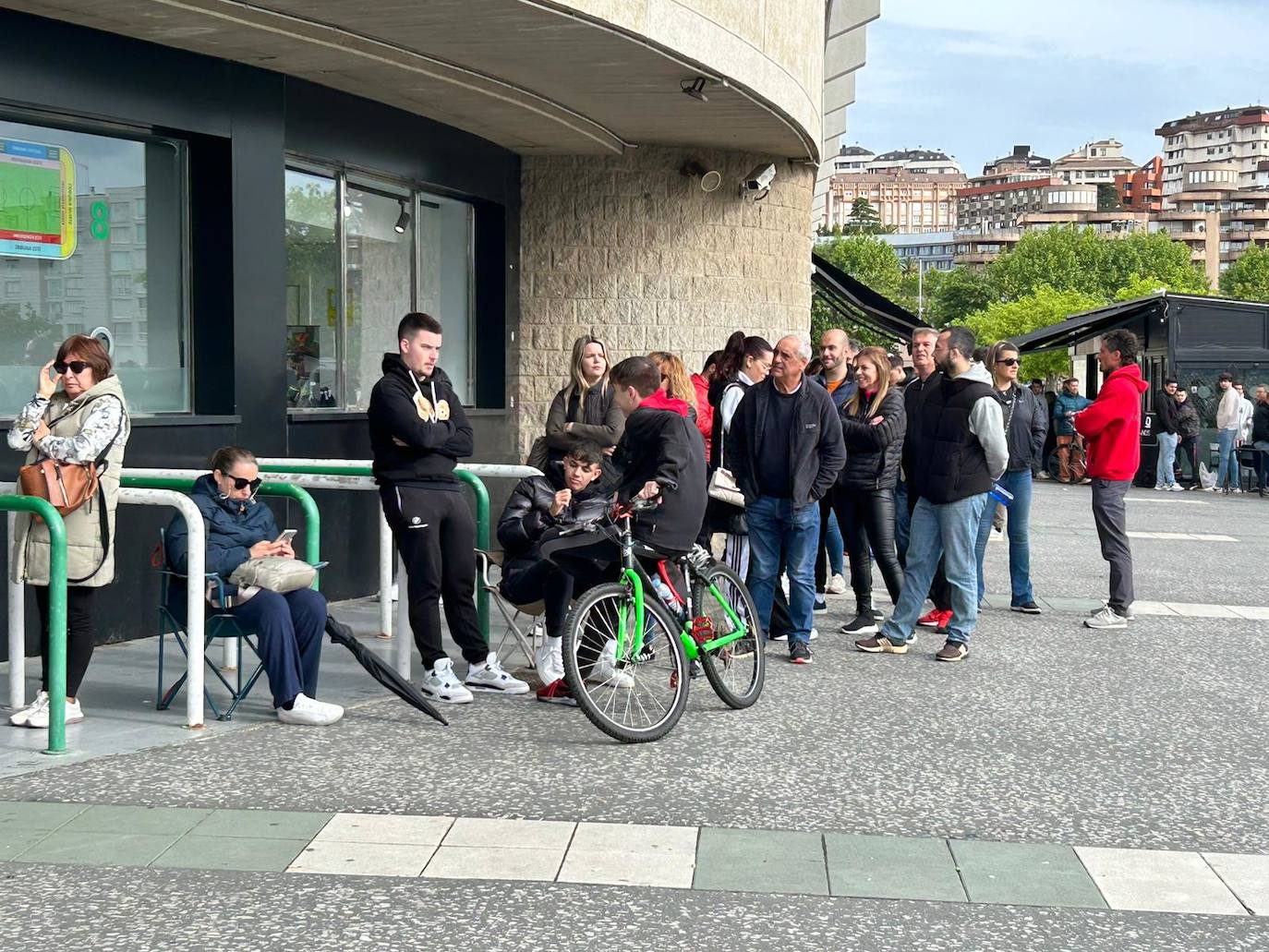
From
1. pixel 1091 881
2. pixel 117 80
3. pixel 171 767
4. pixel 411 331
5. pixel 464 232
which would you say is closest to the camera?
pixel 1091 881

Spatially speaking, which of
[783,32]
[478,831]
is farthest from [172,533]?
[783,32]

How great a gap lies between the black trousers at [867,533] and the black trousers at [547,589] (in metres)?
2.75

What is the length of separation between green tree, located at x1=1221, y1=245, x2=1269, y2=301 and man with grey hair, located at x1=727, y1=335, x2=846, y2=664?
10388 cm

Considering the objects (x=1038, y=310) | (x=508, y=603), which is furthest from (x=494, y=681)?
(x=1038, y=310)

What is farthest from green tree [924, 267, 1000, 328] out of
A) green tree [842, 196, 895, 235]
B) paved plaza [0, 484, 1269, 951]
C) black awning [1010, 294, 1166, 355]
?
paved plaza [0, 484, 1269, 951]

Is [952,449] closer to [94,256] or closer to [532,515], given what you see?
[532,515]

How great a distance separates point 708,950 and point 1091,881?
136 cm

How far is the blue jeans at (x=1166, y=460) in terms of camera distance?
25.7 metres

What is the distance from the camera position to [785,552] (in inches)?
336

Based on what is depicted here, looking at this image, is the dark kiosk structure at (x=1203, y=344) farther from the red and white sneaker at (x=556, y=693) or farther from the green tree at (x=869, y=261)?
the green tree at (x=869, y=261)

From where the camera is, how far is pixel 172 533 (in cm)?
661

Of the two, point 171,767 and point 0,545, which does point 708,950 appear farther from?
point 0,545

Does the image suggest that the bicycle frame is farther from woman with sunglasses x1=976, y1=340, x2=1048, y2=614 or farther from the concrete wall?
woman with sunglasses x1=976, y1=340, x2=1048, y2=614

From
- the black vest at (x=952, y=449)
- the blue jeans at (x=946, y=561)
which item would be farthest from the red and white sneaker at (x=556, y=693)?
the black vest at (x=952, y=449)
